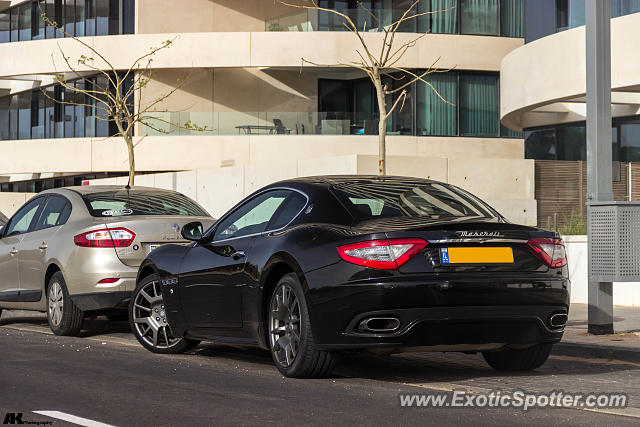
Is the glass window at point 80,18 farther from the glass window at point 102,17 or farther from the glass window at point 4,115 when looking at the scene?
the glass window at point 4,115

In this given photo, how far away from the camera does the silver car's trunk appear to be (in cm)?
1146

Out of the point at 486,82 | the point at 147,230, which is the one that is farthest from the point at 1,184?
the point at 147,230

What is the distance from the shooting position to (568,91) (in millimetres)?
21000

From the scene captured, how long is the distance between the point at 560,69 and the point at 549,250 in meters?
13.7

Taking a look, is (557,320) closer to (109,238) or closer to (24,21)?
(109,238)

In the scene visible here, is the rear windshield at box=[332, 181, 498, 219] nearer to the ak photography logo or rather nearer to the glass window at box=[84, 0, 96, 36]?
the ak photography logo

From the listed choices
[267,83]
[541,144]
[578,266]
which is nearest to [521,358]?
[578,266]

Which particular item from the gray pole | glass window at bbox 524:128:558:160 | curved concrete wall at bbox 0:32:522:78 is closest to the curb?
the gray pole

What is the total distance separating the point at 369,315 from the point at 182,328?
2631 millimetres

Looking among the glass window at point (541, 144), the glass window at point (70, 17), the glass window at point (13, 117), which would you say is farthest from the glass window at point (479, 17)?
the glass window at point (13, 117)

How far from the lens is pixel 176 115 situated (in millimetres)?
39000

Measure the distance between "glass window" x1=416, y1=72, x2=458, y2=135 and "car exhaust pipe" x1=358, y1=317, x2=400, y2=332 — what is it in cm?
3146

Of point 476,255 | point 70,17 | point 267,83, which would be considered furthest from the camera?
point 70,17

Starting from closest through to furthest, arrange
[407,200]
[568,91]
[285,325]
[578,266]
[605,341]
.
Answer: [285,325] < [407,200] < [605,341] < [578,266] < [568,91]
